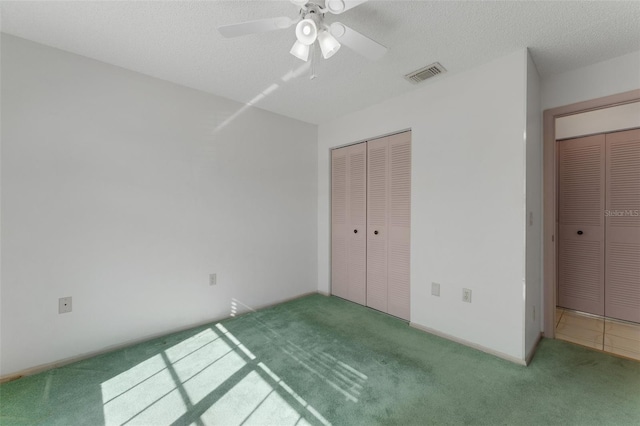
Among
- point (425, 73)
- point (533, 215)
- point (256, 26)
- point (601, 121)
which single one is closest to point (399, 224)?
point (533, 215)

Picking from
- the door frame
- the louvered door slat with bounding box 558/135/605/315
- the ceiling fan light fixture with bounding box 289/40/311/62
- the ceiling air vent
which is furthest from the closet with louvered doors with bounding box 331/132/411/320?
the louvered door slat with bounding box 558/135/605/315

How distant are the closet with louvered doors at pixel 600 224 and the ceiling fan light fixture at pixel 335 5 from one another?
11.0 ft

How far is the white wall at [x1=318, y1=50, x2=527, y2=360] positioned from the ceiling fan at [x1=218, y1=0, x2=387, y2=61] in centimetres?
119

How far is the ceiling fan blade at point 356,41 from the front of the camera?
1.43m

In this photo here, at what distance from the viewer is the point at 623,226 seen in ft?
9.04

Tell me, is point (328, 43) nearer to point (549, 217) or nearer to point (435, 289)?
point (435, 289)

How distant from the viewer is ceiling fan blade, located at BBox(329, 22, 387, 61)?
1434mm

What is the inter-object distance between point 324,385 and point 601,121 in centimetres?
393

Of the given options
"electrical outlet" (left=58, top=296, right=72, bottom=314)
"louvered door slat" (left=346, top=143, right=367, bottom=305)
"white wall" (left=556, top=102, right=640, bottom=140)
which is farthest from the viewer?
"louvered door slat" (left=346, top=143, right=367, bottom=305)

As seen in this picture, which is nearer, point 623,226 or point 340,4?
point 340,4

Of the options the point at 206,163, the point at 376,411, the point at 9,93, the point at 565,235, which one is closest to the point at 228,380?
the point at 376,411

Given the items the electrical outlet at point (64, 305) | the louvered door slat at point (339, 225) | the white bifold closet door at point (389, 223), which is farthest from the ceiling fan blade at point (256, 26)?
the electrical outlet at point (64, 305)

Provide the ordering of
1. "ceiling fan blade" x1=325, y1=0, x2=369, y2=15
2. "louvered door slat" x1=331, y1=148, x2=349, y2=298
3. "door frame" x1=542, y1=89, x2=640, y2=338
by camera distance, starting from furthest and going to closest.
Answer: "louvered door slat" x1=331, y1=148, x2=349, y2=298 < "door frame" x1=542, y1=89, x2=640, y2=338 < "ceiling fan blade" x1=325, y1=0, x2=369, y2=15

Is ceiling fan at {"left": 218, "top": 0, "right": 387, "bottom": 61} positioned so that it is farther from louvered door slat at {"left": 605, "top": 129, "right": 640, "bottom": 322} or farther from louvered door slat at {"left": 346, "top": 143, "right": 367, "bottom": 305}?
louvered door slat at {"left": 605, "top": 129, "right": 640, "bottom": 322}
